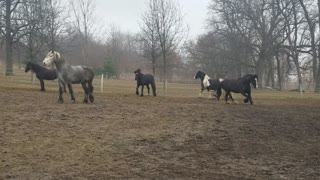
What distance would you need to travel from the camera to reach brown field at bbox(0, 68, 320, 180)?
7.32m

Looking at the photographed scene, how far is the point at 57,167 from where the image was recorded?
729 cm

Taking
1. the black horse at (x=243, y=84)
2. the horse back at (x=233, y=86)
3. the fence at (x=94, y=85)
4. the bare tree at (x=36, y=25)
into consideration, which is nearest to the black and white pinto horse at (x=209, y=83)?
the horse back at (x=233, y=86)

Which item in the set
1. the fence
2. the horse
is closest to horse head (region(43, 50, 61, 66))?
the horse

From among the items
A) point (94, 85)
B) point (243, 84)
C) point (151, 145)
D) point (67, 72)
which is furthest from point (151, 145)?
point (94, 85)

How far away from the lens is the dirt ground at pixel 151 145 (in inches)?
288

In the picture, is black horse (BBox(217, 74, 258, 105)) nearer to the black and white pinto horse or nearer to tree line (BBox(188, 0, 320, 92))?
the black and white pinto horse

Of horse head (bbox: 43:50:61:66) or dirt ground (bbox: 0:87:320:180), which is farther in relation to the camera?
horse head (bbox: 43:50:61:66)

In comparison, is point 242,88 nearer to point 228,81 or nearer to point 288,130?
point 228,81

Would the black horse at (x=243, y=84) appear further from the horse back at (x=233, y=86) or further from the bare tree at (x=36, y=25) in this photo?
the bare tree at (x=36, y=25)

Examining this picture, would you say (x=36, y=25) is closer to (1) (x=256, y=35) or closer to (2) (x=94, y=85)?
(2) (x=94, y=85)

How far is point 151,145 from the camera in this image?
9320mm

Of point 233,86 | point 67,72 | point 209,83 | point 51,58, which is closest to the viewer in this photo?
point 51,58

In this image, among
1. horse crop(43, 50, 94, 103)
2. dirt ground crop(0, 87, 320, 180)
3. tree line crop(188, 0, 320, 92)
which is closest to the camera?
dirt ground crop(0, 87, 320, 180)

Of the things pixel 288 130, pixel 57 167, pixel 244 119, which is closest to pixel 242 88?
pixel 244 119
